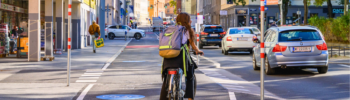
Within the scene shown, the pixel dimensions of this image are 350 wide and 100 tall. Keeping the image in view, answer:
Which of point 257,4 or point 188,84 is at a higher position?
point 257,4

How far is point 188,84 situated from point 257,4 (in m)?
50.8

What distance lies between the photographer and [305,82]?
12.0m

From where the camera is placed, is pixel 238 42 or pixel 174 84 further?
pixel 238 42

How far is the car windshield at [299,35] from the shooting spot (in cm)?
1376

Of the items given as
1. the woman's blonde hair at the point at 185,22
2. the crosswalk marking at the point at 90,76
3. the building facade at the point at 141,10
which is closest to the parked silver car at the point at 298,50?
the crosswalk marking at the point at 90,76

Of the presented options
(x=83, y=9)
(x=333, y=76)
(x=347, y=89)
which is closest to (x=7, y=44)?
(x=83, y=9)

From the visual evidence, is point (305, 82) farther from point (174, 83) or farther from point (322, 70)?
point (174, 83)

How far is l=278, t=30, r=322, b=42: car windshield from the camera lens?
45.2 feet

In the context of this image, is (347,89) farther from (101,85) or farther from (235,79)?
(101,85)

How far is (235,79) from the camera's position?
12977 mm

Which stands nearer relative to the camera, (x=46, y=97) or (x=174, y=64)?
(x=174, y=64)

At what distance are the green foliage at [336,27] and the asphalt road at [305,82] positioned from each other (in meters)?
11.2

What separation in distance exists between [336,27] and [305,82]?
17.5m

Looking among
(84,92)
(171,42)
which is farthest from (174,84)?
(84,92)
